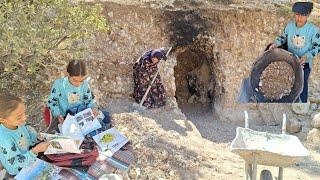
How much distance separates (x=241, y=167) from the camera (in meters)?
5.64

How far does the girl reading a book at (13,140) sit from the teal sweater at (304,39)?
125 inches

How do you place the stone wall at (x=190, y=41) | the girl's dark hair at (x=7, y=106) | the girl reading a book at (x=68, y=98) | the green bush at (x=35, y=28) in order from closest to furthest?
the girl's dark hair at (x=7, y=106) → the green bush at (x=35, y=28) → the girl reading a book at (x=68, y=98) → the stone wall at (x=190, y=41)

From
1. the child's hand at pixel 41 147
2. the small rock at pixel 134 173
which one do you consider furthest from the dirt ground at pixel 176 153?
the child's hand at pixel 41 147

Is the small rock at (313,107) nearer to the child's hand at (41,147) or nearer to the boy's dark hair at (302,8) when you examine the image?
the boy's dark hair at (302,8)

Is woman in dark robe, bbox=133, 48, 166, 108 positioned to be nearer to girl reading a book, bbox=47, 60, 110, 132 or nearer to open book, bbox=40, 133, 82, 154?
girl reading a book, bbox=47, 60, 110, 132

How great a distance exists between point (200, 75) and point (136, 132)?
412cm

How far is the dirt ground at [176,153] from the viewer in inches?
204

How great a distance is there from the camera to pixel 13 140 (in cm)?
383

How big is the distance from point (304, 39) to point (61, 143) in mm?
3141

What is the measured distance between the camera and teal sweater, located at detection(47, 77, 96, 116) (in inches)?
187

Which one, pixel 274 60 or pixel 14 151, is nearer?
pixel 14 151

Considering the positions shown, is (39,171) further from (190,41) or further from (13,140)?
(190,41)

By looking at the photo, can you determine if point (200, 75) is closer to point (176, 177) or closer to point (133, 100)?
point (133, 100)

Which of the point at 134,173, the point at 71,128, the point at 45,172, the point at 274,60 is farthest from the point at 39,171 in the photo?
the point at 274,60
